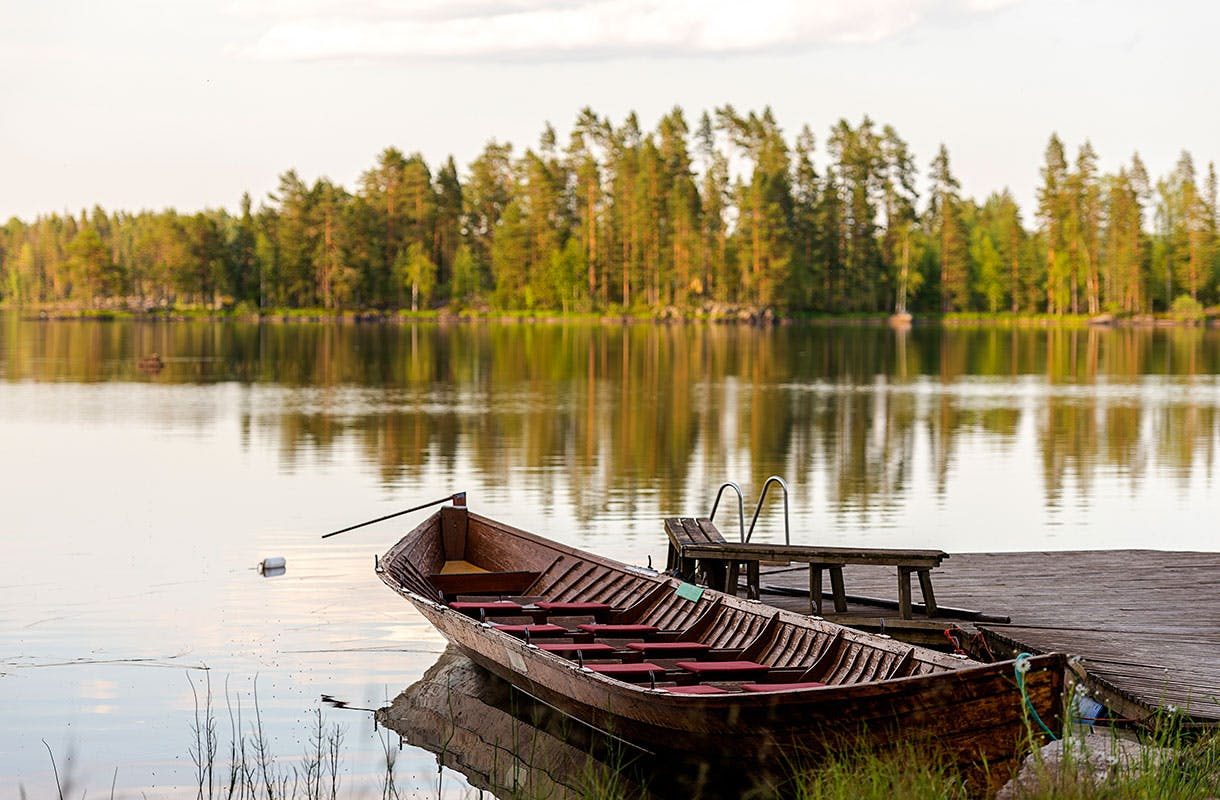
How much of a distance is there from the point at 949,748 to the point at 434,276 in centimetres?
11834

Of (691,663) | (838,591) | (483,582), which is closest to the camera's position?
(691,663)

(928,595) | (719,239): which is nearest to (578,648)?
(928,595)

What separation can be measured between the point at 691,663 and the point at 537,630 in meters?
1.82

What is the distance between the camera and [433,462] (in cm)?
2759

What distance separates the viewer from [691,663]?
10.3 metres

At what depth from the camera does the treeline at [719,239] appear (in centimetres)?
11412

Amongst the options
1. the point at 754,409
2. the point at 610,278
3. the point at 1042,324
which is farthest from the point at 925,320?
the point at 754,409

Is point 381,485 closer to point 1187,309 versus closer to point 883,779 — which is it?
point 883,779

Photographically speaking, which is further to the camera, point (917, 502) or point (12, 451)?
point (12, 451)

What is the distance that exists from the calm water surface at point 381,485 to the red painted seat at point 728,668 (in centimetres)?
179

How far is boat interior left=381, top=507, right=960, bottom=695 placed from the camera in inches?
382

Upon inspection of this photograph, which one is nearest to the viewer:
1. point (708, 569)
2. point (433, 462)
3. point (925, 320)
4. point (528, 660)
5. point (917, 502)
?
point (528, 660)

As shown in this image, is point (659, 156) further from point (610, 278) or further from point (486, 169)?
point (486, 169)

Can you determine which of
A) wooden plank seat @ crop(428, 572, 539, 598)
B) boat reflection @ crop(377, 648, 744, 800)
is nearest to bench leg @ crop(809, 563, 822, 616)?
boat reflection @ crop(377, 648, 744, 800)
